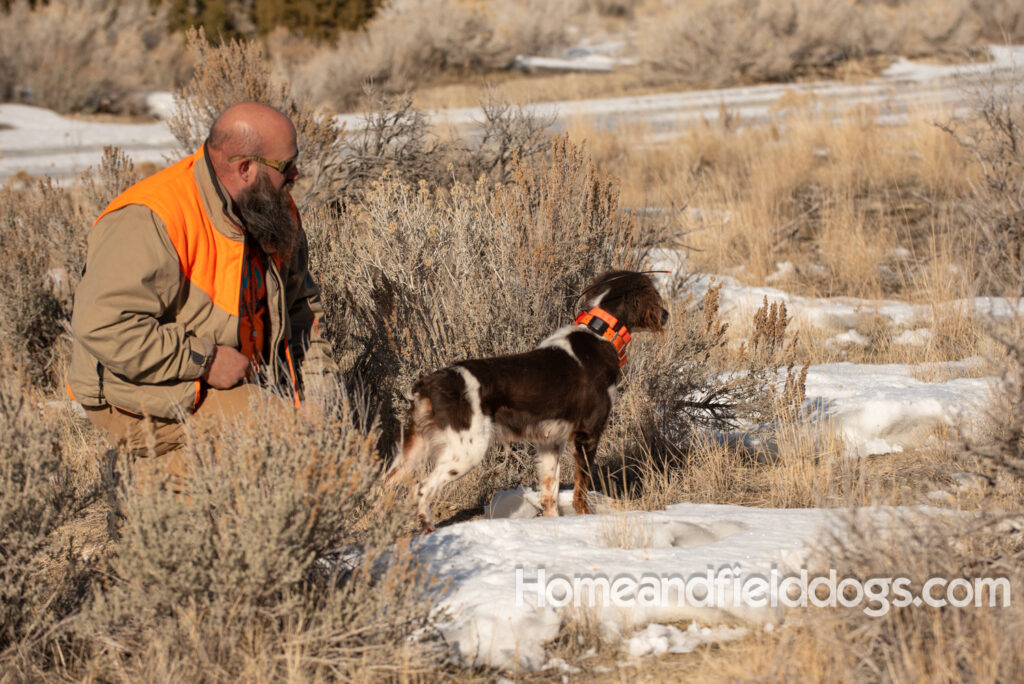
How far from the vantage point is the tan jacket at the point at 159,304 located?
3.41 meters

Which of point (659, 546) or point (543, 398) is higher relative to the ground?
point (543, 398)

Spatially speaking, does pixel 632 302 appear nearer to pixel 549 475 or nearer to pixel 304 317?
pixel 549 475

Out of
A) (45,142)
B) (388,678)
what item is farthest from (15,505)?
(45,142)

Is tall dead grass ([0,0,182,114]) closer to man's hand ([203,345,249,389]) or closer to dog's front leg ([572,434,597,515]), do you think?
man's hand ([203,345,249,389])

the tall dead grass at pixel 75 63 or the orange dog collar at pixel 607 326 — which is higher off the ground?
the tall dead grass at pixel 75 63

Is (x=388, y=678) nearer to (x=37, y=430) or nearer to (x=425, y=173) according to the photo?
(x=37, y=430)

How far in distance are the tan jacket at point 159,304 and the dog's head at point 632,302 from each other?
1411 mm

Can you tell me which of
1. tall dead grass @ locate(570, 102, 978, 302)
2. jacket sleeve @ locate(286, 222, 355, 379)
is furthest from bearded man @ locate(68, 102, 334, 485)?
tall dead grass @ locate(570, 102, 978, 302)

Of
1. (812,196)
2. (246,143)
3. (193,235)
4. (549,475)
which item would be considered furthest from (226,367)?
(812,196)

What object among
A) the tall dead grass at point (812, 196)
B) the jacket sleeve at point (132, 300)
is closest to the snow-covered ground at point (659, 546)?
the jacket sleeve at point (132, 300)

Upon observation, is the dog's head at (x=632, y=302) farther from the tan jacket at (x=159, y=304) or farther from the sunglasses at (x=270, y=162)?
the sunglasses at (x=270, y=162)

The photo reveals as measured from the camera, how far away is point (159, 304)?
3482 mm

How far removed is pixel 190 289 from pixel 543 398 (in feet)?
4.95

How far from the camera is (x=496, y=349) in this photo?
200 inches
